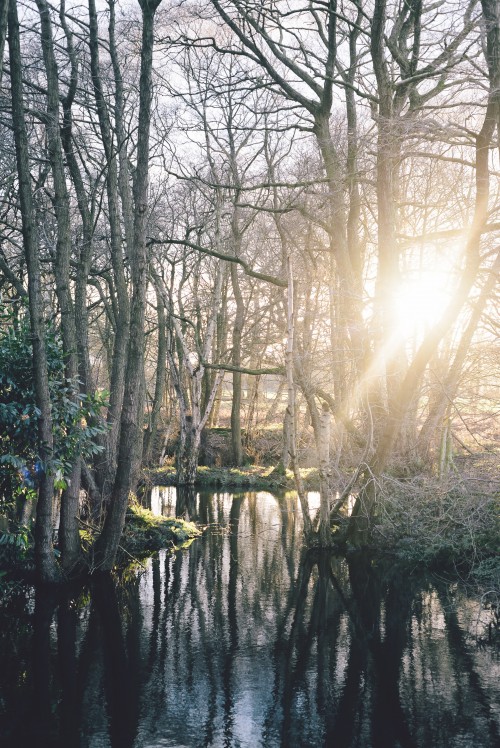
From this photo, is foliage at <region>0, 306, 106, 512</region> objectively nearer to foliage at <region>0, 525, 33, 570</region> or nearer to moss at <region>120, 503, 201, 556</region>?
foliage at <region>0, 525, 33, 570</region>

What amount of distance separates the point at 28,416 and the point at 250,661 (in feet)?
14.4

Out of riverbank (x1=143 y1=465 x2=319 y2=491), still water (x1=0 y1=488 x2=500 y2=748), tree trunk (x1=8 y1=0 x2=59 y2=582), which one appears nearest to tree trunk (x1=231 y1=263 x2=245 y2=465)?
riverbank (x1=143 y1=465 x2=319 y2=491)

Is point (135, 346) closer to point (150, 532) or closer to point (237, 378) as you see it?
point (150, 532)

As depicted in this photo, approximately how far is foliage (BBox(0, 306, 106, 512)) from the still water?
2.08m

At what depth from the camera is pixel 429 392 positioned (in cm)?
1476

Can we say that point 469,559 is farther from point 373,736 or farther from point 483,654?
point 373,736

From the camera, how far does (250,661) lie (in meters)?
8.12

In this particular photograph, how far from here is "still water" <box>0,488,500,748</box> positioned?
6344 mm

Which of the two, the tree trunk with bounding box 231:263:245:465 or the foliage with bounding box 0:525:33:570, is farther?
the tree trunk with bounding box 231:263:245:465

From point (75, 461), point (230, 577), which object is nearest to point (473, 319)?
point (230, 577)

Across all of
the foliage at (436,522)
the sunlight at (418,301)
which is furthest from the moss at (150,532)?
the sunlight at (418,301)

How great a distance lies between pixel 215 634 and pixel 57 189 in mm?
7433

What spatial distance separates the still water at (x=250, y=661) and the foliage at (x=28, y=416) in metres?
2.08

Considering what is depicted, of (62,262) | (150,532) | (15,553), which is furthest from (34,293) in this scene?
(150,532)
